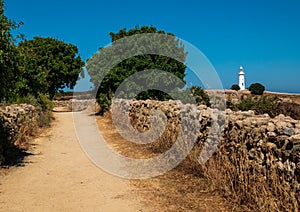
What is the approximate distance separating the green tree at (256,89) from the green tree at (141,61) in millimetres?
4229

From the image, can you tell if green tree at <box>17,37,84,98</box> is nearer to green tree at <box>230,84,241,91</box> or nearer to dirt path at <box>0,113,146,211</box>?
green tree at <box>230,84,241,91</box>

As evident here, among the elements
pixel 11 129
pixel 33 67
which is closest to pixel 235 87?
pixel 33 67

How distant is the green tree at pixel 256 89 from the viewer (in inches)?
680

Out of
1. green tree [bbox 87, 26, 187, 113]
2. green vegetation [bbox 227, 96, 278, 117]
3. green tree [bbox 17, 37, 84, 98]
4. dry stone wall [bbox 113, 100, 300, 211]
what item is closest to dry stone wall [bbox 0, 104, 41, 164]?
dry stone wall [bbox 113, 100, 300, 211]

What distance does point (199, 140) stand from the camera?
6727 millimetres

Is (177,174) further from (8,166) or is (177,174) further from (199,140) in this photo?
(8,166)

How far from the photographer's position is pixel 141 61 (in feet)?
52.9

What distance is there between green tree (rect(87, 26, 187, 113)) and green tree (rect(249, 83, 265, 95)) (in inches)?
167

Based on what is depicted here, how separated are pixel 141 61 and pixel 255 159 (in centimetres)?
1213

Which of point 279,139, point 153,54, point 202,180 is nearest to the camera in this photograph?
point 279,139

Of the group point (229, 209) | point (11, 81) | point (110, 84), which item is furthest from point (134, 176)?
point (110, 84)

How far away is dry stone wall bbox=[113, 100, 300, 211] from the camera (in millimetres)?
3848

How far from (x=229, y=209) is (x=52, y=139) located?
845cm

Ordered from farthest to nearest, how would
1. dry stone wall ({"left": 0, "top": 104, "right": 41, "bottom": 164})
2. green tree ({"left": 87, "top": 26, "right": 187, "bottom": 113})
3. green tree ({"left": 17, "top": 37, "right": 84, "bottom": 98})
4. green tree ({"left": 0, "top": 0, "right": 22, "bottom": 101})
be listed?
green tree ({"left": 17, "top": 37, "right": 84, "bottom": 98}), green tree ({"left": 87, "top": 26, "right": 187, "bottom": 113}), dry stone wall ({"left": 0, "top": 104, "right": 41, "bottom": 164}), green tree ({"left": 0, "top": 0, "right": 22, "bottom": 101})
